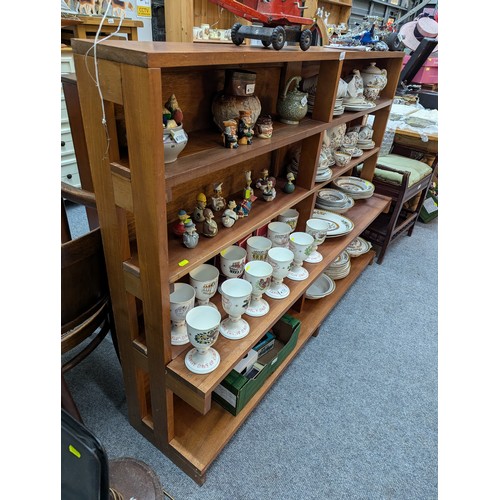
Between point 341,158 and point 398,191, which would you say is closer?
point 341,158

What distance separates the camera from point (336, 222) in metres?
1.82

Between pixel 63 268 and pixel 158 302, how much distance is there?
25 cm

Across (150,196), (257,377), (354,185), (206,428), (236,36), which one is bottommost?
(206,428)

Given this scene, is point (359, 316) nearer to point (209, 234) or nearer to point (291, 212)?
point (291, 212)

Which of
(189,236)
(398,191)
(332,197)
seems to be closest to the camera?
(189,236)

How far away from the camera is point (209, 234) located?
105cm

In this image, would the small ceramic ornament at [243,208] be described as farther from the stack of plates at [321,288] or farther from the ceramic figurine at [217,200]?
the stack of plates at [321,288]

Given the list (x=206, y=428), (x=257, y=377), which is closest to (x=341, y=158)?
(x=257, y=377)

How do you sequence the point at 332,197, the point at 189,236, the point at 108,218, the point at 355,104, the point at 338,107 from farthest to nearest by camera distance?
the point at 332,197, the point at 355,104, the point at 338,107, the point at 189,236, the point at 108,218

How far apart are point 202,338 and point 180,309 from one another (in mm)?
127

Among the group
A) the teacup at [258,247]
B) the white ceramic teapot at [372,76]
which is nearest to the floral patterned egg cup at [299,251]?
the teacup at [258,247]

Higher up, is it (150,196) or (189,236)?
(150,196)

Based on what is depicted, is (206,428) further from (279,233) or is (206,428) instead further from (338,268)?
(338,268)

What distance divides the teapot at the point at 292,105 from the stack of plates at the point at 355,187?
90 centimetres
